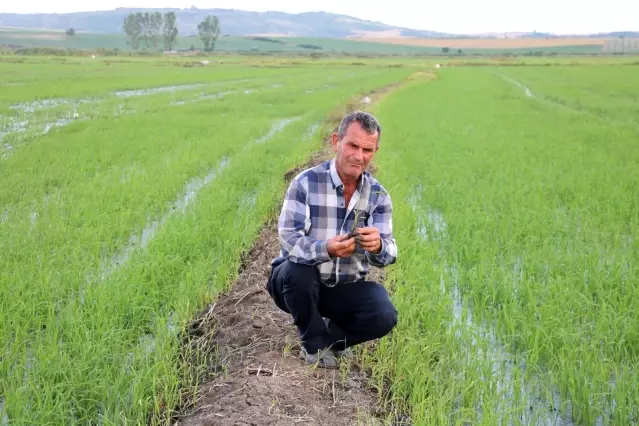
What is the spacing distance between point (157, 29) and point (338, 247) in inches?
3266

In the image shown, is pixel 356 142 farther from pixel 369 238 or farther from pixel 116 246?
pixel 116 246

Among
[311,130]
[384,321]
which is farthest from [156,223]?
[311,130]

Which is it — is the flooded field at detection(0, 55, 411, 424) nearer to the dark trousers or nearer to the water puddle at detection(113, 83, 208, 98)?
the dark trousers

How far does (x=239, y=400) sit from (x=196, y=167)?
5.35 m

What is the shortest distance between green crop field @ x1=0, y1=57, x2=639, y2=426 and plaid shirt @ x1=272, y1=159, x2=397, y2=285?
50 cm

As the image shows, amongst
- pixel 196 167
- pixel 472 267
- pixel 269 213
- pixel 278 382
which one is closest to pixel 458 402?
pixel 278 382

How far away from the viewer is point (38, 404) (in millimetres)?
2299

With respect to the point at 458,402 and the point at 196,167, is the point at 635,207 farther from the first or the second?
the point at 196,167

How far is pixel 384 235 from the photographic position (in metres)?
2.64

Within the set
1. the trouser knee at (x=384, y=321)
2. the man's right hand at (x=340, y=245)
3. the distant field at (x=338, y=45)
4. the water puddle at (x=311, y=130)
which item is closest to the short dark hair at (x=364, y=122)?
the man's right hand at (x=340, y=245)

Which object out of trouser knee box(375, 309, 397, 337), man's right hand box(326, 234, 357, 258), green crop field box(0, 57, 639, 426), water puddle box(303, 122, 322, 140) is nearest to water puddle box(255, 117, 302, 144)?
water puddle box(303, 122, 322, 140)

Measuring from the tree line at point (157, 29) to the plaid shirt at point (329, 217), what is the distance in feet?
244

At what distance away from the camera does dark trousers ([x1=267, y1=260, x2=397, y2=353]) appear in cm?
261

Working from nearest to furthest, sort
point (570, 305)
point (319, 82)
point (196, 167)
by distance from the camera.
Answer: point (570, 305), point (196, 167), point (319, 82)
